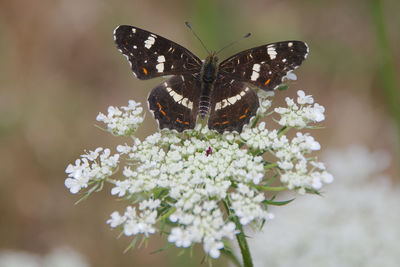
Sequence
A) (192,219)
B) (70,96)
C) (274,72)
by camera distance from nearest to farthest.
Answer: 1. (192,219)
2. (274,72)
3. (70,96)

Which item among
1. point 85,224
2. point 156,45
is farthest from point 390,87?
point 85,224

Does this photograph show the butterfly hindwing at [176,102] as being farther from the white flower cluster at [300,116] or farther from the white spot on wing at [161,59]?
the white flower cluster at [300,116]

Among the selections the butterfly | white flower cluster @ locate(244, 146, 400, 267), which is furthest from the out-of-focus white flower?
the butterfly

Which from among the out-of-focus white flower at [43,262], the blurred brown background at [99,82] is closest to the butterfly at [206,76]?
the blurred brown background at [99,82]

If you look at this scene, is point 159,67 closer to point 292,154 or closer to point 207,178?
point 207,178

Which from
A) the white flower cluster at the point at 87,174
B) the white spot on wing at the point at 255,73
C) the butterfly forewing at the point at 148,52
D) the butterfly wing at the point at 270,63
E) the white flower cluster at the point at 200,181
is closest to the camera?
the white flower cluster at the point at 200,181

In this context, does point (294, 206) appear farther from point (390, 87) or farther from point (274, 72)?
point (274, 72)
